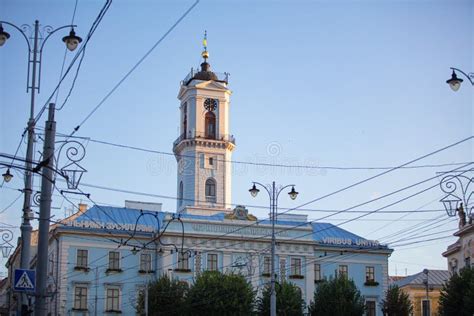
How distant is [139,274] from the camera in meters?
68.6

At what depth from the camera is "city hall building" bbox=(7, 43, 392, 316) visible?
66875 mm

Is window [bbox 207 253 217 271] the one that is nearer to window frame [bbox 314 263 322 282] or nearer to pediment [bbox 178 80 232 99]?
window frame [bbox 314 263 322 282]

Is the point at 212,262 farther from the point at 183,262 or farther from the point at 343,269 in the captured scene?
the point at 343,269

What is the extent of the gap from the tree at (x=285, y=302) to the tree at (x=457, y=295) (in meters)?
11.2

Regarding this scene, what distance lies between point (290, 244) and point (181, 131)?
22.7 m

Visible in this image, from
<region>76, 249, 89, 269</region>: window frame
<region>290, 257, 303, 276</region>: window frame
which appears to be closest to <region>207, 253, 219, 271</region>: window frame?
<region>290, 257, 303, 276</region>: window frame

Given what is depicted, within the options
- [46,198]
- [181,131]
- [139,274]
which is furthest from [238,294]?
[46,198]

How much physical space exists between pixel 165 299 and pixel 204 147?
2803cm

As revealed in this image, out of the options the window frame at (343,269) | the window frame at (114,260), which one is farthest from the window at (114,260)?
the window frame at (343,269)

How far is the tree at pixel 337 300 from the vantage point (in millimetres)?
63103

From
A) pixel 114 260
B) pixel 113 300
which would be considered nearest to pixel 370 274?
pixel 114 260

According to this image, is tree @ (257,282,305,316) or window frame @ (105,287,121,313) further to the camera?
window frame @ (105,287,121,313)

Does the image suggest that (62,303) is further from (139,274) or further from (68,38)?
(68,38)

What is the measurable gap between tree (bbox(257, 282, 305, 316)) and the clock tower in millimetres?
20239
